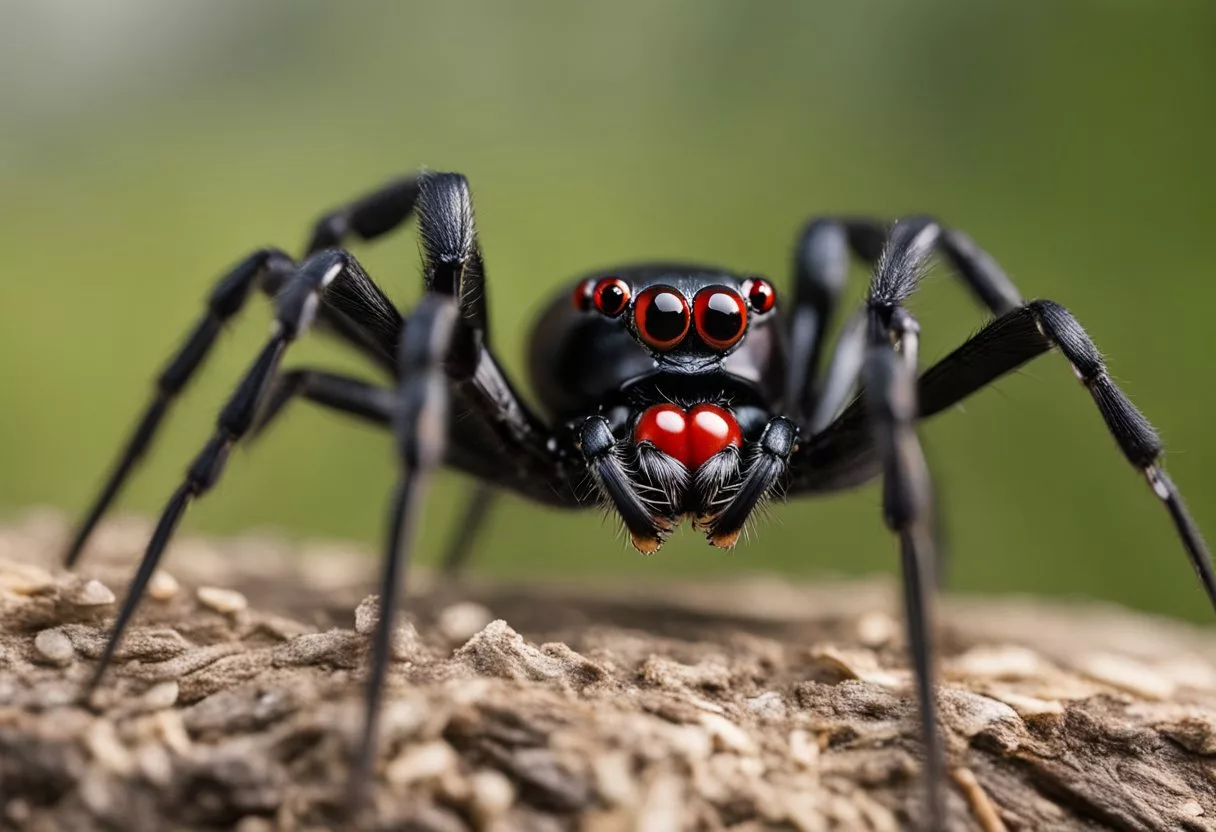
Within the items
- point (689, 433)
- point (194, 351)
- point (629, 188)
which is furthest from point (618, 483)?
point (629, 188)

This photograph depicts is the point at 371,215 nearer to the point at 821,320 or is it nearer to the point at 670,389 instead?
the point at 670,389

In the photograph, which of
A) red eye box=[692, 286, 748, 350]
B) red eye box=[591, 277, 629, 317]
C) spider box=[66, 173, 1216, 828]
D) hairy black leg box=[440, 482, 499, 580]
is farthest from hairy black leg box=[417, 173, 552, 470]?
hairy black leg box=[440, 482, 499, 580]

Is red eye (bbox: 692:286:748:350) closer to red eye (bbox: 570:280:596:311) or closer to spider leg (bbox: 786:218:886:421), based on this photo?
red eye (bbox: 570:280:596:311)

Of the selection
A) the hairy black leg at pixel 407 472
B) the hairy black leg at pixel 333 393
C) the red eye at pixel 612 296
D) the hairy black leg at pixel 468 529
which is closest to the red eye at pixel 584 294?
the red eye at pixel 612 296

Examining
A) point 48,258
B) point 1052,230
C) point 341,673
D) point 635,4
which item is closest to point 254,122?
point 48,258

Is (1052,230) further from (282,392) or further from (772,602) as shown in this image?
(282,392)

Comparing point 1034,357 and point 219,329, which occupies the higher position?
point 1034,357
